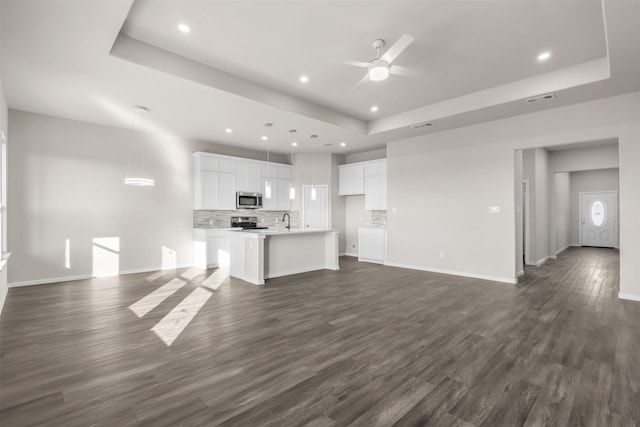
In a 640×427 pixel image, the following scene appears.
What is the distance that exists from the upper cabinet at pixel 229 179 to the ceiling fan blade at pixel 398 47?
523 centimetres

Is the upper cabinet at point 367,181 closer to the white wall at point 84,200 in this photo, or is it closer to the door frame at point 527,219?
the door frame at point 527,219

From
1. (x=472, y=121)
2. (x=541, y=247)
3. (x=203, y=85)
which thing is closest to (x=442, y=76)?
(x=472, y=121)

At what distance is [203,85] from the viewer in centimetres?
430

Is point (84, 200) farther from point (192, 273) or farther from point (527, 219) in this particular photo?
point (527, 219)

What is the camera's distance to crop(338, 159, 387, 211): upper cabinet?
26.8 feet

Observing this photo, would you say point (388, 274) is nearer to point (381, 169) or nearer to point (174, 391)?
point (381, 169)

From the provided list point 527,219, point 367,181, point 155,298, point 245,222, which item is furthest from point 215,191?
point 527,219

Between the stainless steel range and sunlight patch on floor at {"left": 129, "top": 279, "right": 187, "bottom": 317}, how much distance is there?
2.56 meters

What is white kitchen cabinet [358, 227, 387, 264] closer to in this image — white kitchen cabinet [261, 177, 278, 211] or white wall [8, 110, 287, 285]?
white kitchen cabinet [261, 177, 278, 211]

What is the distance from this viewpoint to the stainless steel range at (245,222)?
808cm

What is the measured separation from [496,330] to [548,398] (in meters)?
1.28

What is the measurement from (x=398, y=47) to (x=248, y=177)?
5.76 metres

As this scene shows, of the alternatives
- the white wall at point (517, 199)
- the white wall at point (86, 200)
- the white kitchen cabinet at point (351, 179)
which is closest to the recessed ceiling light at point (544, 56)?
the white wall at point (517, 199)

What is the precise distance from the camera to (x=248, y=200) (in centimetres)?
809
